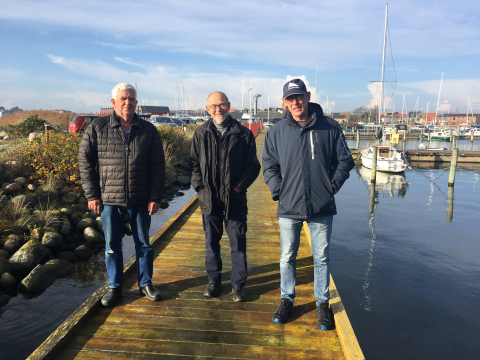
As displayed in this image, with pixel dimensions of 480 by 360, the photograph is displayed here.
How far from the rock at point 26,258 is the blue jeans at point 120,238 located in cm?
333

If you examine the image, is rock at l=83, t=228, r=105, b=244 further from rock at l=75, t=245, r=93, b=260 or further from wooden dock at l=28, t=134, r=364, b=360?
wooden dock at l=28, t=134, r=364, b=360

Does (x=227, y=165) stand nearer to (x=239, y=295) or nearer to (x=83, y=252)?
(x=239, y=295)

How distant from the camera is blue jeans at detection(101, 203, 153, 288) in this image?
10.6ft

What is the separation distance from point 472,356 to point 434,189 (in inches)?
597

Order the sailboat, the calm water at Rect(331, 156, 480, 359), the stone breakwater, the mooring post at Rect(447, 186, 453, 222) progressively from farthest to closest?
the sailboat, the mooring post at Rect(447, 186, 453, 222), the stone breakwater, the calm water at Rect(331, 156, 480, 359)

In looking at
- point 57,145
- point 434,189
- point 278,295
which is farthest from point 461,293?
point 434,189

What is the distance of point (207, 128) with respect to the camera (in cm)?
326

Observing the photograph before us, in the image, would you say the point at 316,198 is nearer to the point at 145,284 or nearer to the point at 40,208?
the point at 145,284

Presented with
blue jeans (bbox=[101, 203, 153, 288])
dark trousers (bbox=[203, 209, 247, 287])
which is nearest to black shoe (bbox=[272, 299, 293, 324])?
dark trousers (bbox=[203, 209, 247, 287])

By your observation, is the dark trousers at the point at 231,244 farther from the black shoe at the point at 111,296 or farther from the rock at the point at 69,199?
the rock at the point at 69,199

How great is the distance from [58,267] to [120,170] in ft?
12.5

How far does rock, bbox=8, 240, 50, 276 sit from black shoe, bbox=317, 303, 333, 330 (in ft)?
16.2

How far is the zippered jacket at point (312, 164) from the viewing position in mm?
2852

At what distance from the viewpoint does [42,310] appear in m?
5.23
